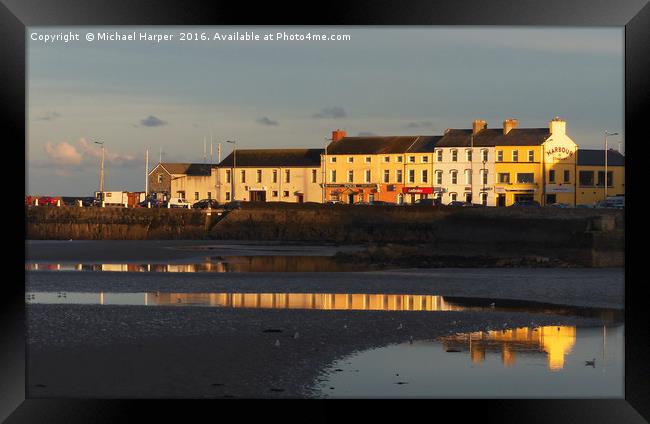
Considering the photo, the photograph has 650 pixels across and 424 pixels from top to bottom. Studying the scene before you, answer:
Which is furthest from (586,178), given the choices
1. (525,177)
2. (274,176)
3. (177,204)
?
(177,204)

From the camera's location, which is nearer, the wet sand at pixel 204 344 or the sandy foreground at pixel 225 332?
the wet sand at pixel 204 344

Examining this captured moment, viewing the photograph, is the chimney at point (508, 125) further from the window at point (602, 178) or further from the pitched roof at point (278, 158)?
the pitched roof at point (278, 158)

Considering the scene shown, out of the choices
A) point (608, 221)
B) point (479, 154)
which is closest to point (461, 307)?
point (608, 221)

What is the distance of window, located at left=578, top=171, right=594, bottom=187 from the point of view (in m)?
75.0

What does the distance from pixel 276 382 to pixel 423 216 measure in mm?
48038

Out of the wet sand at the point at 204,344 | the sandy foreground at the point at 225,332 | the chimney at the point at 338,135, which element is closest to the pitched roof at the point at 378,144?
the chimney at the point at 338,135

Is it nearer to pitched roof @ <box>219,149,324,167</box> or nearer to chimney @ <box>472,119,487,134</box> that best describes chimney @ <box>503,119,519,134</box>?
chimney @ <box>472,119,487,134</box>

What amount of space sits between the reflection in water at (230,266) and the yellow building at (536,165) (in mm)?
41598

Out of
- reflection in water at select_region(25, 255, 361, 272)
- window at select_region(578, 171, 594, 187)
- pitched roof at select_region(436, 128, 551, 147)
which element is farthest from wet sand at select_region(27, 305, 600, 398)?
pitched roof at select_region(436, 128, 551, 147)

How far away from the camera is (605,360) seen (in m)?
14.5

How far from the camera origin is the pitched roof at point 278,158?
276ft

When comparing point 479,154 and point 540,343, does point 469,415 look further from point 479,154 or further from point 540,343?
point 479,154

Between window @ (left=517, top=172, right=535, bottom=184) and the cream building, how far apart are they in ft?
56.0

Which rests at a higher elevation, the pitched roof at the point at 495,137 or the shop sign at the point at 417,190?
the pitched roof at the point at 495,137
